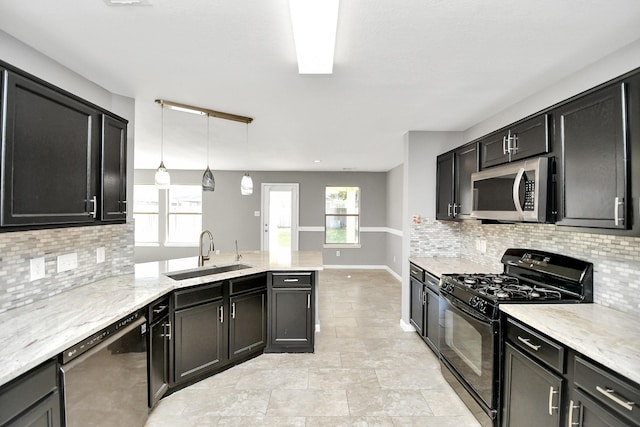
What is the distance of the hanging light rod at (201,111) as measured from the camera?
2.86 meters

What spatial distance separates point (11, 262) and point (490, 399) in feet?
9.73

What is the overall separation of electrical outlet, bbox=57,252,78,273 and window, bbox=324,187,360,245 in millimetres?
5763

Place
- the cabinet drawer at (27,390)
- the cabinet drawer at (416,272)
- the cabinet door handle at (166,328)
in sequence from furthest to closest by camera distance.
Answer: the cabinet drawer at (416,272) → the cabinet door handle at (166,328) → the cabinet drawer at (27,390)

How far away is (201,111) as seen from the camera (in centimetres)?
306

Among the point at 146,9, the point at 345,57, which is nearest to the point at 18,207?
the point at 146,9

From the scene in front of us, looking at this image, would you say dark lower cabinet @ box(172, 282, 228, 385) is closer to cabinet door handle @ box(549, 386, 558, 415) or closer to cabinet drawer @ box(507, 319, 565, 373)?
cabinet drawer @ box(507, 319, 565, 373)

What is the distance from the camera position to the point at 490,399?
1975mm

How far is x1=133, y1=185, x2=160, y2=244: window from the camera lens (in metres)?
7.48

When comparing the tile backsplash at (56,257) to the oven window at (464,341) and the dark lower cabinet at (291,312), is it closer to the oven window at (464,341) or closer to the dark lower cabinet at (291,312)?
the dark lower cabinet at (291,312)

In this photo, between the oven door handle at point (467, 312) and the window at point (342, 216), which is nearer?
the oven door handle at point (467, 312)

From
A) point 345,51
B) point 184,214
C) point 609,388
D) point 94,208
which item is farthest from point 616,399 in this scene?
point 184,214

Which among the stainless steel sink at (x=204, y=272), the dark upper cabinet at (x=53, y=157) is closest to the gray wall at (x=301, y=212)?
the stainless steel sink at (x=204, y=272)

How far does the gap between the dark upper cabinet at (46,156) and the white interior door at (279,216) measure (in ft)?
18.3

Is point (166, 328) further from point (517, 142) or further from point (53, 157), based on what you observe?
point (517, 142)
